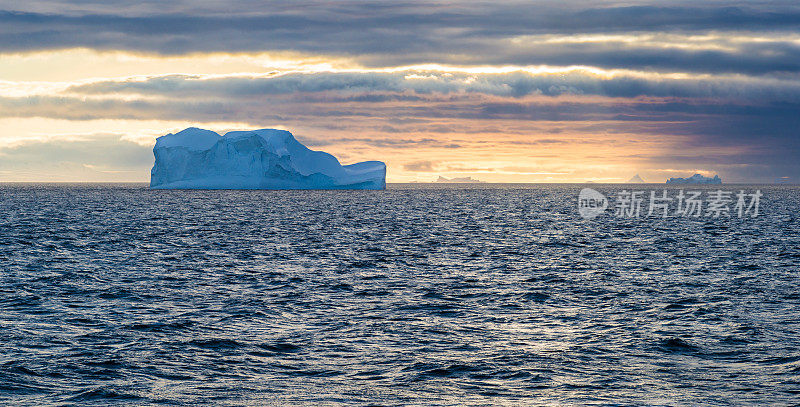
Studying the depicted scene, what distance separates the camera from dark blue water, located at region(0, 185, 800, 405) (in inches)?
537

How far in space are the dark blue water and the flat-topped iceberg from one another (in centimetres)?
11681

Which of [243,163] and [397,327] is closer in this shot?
[397,327]

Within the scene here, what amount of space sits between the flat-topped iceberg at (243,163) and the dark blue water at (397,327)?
11681 cm

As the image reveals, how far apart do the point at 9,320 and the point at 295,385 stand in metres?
10.4

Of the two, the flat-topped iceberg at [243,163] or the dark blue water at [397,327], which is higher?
the flat-topped iceberg at [243,163]

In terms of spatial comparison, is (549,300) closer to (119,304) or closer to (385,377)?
(385,377)

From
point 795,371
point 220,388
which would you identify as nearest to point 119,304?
point 220,388

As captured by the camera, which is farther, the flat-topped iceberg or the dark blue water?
the flat-topped iceberg

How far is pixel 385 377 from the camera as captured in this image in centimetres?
1434

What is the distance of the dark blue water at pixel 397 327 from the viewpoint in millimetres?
13648

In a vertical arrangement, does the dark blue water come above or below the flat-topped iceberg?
below

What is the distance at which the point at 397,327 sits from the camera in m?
19.2

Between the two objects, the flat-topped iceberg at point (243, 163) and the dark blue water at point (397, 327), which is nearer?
the dark blue water at point (397, 327)

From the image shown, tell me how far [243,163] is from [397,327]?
476 feet
